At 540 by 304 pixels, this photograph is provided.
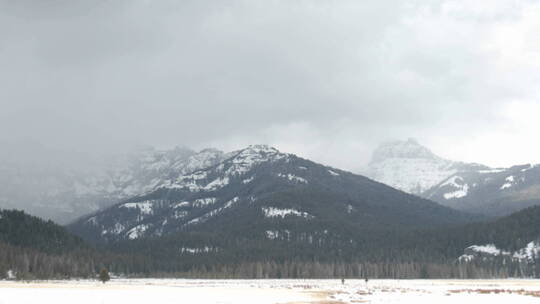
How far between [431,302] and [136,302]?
39105 millimetres

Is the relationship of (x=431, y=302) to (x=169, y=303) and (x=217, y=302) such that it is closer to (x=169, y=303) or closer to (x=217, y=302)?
(x=217, y=302)

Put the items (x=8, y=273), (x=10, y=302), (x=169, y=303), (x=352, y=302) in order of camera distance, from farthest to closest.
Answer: (x=8, y=273), (x=352, y=302), (x=169, y=303), (x=10, y=302)

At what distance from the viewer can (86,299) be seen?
267 feet

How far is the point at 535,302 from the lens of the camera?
83375mm

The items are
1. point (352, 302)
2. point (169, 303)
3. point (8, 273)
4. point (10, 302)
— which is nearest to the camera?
point (10, 302)

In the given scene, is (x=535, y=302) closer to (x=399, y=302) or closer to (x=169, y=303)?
(x=399, y=302)

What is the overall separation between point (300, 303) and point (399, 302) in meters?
14.0

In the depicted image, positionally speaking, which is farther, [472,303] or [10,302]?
[472,303]

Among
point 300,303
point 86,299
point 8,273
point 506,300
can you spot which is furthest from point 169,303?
point 8,273

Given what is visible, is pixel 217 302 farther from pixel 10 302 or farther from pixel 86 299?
pixel 10 302

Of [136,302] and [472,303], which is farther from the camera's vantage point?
[472,303]

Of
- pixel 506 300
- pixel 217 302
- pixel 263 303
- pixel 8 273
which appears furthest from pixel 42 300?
pixel 8 273

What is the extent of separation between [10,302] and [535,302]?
222 ft

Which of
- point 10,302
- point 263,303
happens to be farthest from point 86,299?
point 263,303
